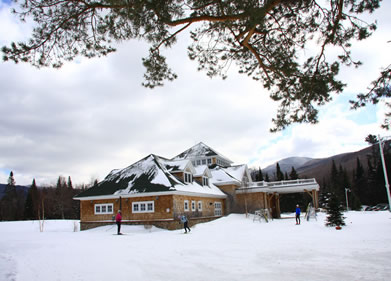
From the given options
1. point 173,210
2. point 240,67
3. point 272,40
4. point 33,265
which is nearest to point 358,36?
point 272,40

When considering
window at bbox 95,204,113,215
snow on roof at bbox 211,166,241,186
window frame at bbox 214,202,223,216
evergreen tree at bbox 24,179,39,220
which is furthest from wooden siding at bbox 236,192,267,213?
evergreen tree at bbox 24,179,39,220

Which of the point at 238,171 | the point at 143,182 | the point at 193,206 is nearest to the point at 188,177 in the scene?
the point at 193,206

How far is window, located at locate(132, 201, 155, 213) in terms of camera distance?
74.2 feet

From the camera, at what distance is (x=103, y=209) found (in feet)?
80.4

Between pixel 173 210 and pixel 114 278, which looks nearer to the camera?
pixel 114 278

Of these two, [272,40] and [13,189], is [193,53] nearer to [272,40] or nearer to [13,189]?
[272,40]

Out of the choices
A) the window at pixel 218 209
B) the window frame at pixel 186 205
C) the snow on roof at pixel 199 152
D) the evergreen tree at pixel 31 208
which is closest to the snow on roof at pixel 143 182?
the window frame at pixel 186 205

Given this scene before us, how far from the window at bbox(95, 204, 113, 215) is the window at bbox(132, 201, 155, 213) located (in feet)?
7.55

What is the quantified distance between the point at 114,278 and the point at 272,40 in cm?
846

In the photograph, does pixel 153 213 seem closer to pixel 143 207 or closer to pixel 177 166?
pixel 143 207

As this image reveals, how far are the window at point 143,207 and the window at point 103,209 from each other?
230 centimetres

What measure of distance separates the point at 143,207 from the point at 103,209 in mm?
3910

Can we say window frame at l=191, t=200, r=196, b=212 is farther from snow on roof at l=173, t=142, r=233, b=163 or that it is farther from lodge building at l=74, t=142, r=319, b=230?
snow on roof at l=173, t=142, r=233, b=163

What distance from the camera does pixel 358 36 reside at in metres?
8.97
